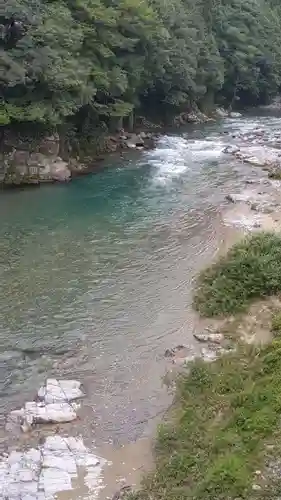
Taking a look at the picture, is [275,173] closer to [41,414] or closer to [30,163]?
[30,163]

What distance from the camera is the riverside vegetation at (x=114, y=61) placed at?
2597cm

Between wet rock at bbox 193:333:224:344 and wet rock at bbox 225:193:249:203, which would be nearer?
wet rock at bbox 193:333:224:344

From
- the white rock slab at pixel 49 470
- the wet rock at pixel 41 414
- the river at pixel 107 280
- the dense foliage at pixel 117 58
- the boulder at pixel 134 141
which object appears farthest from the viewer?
the boulder at pixel 134 141

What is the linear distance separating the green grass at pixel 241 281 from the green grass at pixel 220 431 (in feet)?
8.94

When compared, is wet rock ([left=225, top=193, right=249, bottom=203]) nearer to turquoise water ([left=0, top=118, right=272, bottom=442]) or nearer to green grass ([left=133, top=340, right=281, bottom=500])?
turquoise water ([left=0, top=118, right=272, bottom=442])

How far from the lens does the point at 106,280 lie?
16.4 meters

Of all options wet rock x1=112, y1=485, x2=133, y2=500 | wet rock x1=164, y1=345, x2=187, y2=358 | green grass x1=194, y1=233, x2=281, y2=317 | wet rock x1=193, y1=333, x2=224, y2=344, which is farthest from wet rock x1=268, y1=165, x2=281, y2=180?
wet rock x1=112, y1=485, x2=133, y2=500

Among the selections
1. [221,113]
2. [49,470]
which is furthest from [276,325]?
[221,113]

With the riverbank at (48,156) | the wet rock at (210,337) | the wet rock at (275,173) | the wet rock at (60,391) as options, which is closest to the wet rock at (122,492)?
the wet rock at (60,391)

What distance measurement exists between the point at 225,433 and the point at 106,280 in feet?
26.2

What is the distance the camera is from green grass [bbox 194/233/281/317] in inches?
557

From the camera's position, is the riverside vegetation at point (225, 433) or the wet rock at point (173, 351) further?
the wet rock at point (173, 351)

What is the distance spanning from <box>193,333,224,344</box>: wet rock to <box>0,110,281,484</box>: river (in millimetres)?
231

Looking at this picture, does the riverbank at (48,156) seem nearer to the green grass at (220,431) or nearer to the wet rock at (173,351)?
the wet rock at (173,351)
